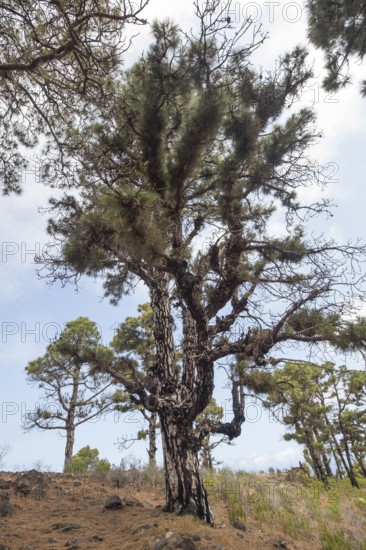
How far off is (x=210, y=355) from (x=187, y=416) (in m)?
1.11

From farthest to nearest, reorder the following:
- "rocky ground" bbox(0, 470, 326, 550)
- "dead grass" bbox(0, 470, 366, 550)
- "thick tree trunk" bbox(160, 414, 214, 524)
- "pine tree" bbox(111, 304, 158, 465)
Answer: "pine tree" bbox(111, 304, 158, 465) → "thick tree trunk" bbox(160, 414, 214, 524) → "dead grass" bbox(0, 470, 366, 550) → "rocky ground" bbox(0, 470, 326, 550)

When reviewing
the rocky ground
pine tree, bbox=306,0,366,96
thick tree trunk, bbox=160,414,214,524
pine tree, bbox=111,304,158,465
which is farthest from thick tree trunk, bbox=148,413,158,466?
pine tree, bbox=306,0,366,96

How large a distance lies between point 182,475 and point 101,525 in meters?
1.44

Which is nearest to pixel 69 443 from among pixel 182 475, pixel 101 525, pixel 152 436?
pixel 152 436

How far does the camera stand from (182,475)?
5652 millimetres

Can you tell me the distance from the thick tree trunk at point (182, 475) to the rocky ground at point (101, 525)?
0.23 metres

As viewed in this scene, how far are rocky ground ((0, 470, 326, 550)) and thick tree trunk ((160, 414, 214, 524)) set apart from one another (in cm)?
23

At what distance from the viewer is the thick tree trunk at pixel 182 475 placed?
18.2 feet

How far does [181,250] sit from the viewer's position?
5.64 m

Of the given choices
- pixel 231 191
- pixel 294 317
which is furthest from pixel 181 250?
pixel 294 317

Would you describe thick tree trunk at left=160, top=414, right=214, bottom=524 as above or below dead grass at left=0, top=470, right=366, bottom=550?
above

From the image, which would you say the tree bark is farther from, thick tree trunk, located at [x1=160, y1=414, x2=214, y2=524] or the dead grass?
thick tree trunk, located at [x1=160, y1=414, x2=214, y2=524]

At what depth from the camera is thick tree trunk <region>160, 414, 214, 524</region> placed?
554 cm

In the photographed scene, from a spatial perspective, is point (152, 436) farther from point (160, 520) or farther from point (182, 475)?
point (160, 520)
